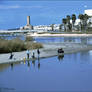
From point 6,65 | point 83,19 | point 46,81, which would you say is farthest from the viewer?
point 83,19

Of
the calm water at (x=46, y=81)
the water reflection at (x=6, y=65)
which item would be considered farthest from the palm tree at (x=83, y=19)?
the calm water at (x=46, y=81)

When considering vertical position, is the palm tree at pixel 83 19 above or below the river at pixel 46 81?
above

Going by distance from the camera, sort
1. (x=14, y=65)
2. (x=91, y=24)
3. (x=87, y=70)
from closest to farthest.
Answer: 1. (x=87, y=70)
2. (x=14, y=65)
3. (x=91, y=24)

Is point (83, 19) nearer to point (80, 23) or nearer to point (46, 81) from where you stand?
point (80, 23)

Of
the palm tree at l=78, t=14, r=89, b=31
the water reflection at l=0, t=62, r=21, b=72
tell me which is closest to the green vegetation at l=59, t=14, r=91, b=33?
the palm tree at l=78, t=14, r=89, b=31

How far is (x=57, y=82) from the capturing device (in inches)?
707

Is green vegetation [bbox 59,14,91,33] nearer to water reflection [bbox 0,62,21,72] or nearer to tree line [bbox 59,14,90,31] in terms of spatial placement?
tree line [bbox 59,14,90,31]

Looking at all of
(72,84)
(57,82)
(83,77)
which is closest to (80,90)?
(72,84)

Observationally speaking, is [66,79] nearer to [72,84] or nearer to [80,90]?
[72,84]

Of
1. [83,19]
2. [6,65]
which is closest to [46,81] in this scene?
[6,65]

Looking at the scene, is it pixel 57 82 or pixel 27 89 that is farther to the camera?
pixel 57 82

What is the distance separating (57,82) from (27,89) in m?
2.88

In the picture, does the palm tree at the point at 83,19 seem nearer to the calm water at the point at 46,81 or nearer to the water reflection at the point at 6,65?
the water reflection at the point at 6,65

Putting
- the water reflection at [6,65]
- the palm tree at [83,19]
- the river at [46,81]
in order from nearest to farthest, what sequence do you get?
the river at [46,81]
the water reflection at [6,65]
the palm tree at [83,19]
